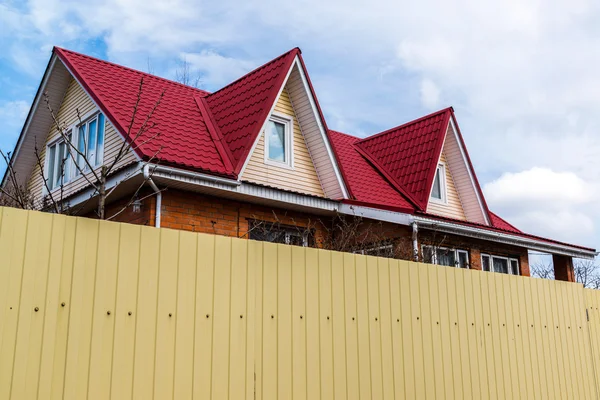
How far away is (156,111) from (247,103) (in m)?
1.71

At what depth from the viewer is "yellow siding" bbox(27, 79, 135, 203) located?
35.8 ft

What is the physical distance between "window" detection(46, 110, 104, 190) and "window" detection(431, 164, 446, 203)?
7789 millimetres

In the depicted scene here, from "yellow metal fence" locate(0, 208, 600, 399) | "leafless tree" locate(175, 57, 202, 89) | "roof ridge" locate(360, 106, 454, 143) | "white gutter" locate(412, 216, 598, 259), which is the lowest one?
"yellow metal fence" locate(0, 208, 600, 399)

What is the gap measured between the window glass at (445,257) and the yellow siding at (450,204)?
144cm

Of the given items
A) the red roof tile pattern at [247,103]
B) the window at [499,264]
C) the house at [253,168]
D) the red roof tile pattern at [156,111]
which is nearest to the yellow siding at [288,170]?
the house at [253,168]

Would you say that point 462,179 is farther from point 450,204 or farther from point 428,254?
point 428,254

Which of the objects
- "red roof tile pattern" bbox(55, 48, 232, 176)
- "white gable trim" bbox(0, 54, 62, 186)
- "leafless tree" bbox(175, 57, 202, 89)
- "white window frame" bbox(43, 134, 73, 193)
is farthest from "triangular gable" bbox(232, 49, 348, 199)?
"leafless tree" bbox(175, 57, 202, 89)

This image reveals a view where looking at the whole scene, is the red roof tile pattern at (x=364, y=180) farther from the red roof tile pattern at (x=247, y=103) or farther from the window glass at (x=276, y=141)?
the red roof tile pattern at (x=247, y=103)

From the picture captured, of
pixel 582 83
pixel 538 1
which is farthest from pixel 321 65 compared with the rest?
pixel 582 83

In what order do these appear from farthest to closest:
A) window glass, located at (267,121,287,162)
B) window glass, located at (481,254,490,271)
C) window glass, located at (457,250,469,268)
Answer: window glass, located at (481,254,490,271) → window glass, located at (457,250,469,268) → window glass, located at (267,121,287,162)

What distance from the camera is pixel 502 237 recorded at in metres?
13.3

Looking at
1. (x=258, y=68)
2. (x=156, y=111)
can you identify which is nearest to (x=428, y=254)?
(x=258, y=68)

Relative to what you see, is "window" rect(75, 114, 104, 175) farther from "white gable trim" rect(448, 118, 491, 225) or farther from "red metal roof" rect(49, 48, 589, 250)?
"white gable trim" rect(448, 118, 491, 225)

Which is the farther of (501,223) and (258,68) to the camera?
(501,223)
